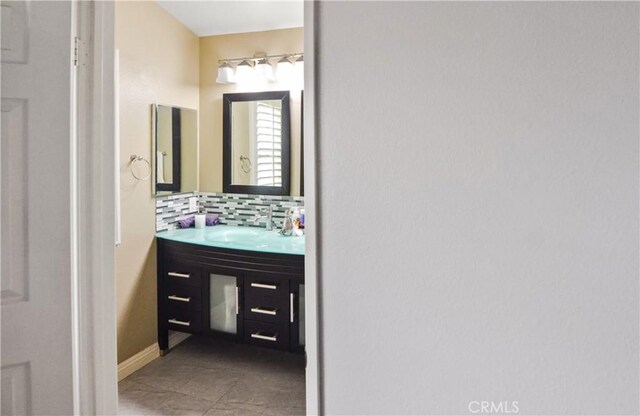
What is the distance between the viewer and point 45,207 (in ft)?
3.96

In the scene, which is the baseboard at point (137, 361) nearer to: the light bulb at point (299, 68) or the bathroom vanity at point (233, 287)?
the bathroom vanity at point (233, 287)

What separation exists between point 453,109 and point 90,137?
1036 mm

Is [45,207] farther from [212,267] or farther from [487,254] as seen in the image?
[212,267]

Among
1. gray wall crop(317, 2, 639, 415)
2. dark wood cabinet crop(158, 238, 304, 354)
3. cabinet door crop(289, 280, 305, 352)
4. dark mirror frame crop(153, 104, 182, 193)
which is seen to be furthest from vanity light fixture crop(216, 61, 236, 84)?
gray wall crop(317, 2, 639, 415)

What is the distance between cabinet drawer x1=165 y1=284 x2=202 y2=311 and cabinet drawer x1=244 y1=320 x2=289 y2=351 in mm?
385

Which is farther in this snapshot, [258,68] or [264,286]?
[258,68]

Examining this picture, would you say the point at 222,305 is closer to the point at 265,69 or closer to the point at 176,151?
the point at 176,151

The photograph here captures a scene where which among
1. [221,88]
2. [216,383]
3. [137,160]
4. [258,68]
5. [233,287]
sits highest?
[258,68]

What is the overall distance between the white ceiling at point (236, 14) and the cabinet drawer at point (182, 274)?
1692 mm

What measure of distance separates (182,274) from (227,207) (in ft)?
2.21

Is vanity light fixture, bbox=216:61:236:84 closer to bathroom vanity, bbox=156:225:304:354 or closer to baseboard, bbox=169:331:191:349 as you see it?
bathroom vanity, bbox=156:225:304:354

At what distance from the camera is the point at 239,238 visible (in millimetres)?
2898

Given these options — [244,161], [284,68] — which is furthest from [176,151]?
[284,68]

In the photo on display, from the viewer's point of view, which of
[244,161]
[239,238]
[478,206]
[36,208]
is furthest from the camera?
[244,161]
